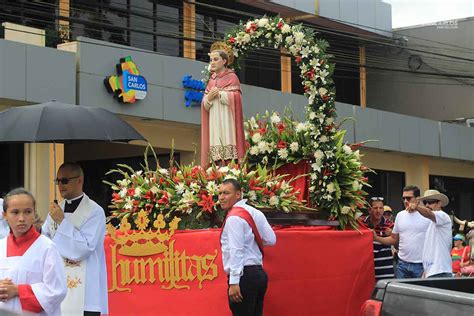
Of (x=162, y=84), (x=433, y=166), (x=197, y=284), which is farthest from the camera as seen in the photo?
(x=433, y=166)

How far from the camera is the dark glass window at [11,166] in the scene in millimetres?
20109

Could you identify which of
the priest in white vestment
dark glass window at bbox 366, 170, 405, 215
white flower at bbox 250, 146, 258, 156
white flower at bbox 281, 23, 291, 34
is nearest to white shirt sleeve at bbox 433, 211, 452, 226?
white flower at bbox 250, 146, 258, 156

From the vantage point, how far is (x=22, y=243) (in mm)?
5234

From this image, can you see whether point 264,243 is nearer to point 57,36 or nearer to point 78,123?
point 78,123

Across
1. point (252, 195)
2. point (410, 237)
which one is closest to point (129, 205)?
point (252, 195)

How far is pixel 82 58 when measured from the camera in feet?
63.5

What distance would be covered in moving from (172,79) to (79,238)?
15.3 m

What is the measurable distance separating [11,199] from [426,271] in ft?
21.0

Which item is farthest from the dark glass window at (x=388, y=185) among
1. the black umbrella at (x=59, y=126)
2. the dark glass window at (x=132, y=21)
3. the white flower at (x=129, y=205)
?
the black umbrella at (x=59, y=126)

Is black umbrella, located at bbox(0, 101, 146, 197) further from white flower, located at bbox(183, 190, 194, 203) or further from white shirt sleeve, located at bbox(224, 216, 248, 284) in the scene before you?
white flower, located at bbox(183, 190, 194, 203)

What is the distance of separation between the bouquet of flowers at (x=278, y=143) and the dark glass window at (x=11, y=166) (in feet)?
32.6

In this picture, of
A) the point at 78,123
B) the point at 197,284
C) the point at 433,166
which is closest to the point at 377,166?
the point at 433,166

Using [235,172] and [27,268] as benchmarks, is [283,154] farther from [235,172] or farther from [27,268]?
[27,268]

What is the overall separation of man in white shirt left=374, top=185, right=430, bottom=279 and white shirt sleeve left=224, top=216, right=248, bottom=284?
300 cm
